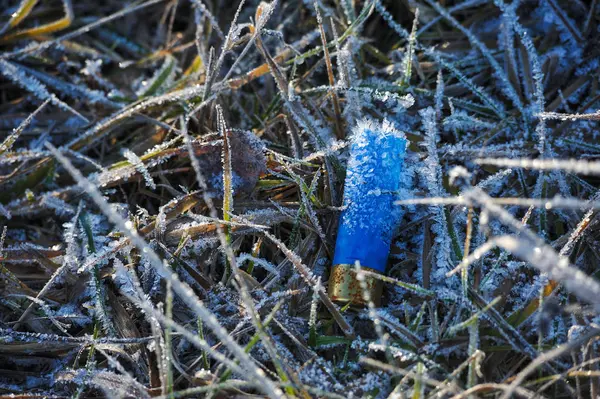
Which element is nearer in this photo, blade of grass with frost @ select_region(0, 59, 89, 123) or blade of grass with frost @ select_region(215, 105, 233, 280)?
blade of grass with frost @ select_region(215, 105, 233, 280)

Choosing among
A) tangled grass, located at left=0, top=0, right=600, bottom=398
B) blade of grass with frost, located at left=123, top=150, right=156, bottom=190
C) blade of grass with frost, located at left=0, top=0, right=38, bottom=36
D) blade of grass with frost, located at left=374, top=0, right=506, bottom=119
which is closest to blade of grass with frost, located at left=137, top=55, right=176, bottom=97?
tangled grass, located at left=0, top=0, right=600, bottom=398

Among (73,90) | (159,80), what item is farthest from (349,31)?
(73,90)

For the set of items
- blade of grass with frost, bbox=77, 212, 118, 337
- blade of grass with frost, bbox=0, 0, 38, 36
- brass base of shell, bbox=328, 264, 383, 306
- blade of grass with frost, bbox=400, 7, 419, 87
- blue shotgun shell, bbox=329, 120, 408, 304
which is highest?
blade of grass with frost, bbox=0, 0, 38, 36

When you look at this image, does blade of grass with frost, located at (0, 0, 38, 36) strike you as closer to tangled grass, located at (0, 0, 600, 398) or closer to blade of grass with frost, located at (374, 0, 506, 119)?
tangled grass, located at (0, 0, 600, 398)

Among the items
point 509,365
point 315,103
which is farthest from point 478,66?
point 509,365

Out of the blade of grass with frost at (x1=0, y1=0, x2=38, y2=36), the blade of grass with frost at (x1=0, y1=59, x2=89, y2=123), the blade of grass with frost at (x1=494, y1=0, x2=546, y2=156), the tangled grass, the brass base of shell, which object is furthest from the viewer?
the blade of grass with frost at (x1=0, y1=0, x2=38, y2=36)

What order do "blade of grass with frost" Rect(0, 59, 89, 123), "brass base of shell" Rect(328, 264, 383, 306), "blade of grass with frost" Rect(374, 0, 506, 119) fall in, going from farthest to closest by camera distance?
"blade of grass with frost" Rect(0, 59, 89, 123)
"blade of grass with frost" Rect(374, 0, 506, 119)
"brass base of shell" Rect(328, 264, 383, 306)

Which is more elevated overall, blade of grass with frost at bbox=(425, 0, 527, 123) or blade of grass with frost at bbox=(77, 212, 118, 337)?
blade of grass with frost at bbox=(425, 0, 527, 123)

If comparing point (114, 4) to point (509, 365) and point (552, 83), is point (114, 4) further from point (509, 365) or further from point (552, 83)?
point (509, 365)
